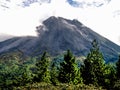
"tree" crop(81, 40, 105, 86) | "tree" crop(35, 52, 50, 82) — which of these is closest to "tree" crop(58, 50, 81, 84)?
"tree" crop(81, 40, 105, 86)

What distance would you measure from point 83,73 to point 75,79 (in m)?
7.31

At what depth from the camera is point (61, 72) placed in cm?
6812

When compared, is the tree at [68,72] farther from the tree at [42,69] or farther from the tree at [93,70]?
the tree at [42,69]

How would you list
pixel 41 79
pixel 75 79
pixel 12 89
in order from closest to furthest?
pixel 12 89
pixel 75 79
pixel 41 79

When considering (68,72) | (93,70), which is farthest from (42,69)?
(93,70)

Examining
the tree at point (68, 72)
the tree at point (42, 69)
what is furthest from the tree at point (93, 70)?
the tree at point (42, 69)

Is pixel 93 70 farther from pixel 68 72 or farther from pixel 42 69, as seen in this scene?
pixel 42 69

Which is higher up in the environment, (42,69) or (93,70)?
(93,70)

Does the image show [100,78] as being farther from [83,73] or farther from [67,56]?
[67,56]

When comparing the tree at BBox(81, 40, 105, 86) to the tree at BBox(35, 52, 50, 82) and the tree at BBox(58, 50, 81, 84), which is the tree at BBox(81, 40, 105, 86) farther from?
the tree at BBox(35, 52, 50, 82)

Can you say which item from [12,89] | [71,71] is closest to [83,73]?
[71,71]

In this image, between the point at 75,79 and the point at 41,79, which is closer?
the point at 75,79

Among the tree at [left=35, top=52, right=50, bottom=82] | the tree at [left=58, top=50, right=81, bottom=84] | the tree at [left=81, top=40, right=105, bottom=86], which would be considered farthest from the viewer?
the tree at [left=35, top=52, right=50, bottom=82]

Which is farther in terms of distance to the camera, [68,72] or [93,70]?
[93,70]
